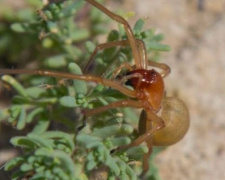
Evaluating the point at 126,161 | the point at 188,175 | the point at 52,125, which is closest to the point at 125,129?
the point at 126,161

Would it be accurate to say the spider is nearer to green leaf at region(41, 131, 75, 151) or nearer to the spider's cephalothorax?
the spider's cephalothorax

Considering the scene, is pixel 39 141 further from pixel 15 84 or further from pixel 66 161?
pixel 15 84

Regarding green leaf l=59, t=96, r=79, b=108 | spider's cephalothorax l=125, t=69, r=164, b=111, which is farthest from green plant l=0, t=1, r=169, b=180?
spider's cephalothorax l=125, t=69, r=164, b=111

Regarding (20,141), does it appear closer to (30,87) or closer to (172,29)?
(30,87)

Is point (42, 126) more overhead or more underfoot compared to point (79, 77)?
more underfoot


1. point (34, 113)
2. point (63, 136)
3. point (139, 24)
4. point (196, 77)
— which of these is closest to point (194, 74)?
point (196, 77)

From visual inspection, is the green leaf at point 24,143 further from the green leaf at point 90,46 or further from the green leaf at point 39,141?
the green leaf at point 90,46
